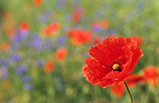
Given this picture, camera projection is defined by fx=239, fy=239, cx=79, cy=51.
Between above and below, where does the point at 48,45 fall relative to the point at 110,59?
above

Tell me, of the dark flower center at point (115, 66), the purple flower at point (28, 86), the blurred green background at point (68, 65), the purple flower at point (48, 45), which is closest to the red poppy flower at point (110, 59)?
the dark flower center at point (115, 66)

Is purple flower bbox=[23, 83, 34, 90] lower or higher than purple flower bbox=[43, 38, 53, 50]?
lower

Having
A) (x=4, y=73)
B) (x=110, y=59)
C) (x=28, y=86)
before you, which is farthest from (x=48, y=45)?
(x=110, y=59)

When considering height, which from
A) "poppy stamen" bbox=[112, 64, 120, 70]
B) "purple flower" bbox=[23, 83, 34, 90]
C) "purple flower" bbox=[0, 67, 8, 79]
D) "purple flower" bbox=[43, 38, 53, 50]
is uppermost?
"purple flower" bbox=[43, 38, 53, 50]

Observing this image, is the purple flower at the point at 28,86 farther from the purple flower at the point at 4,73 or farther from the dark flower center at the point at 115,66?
the dark flower center at the point at 115,66

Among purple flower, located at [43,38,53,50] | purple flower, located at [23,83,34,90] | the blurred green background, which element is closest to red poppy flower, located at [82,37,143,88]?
the blurred green background

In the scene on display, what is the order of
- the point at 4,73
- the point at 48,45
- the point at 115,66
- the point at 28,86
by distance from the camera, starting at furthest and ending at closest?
1. the point at 48,45
2. the point at 4,73
3. the point at 28,86
4. the point at 115,66

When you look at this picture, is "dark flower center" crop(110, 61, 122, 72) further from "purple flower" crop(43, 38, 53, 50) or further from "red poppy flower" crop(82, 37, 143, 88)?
"purple flower" crop(43, 38, 53, 50)

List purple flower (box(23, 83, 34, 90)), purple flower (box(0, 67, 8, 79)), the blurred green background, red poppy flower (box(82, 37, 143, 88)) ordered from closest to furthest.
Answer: red poppy flower (box(82, 37, 143, 88)) → the blurred green background → purple flower (box(23, 83, 34, 90)) → purple flower (box(0, 67, 8, 79))

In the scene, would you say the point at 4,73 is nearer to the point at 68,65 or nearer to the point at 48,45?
the point at 48,45
